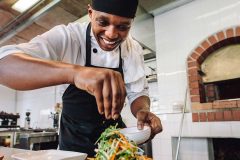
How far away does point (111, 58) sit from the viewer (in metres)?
1.42

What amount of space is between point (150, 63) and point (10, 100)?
210 inches

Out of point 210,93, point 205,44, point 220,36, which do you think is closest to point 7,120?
point 210,93

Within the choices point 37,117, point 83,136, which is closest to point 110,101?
point 83,136

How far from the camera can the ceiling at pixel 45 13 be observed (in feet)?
11.0

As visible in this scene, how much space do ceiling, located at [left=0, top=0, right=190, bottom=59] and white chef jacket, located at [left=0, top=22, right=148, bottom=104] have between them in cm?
201

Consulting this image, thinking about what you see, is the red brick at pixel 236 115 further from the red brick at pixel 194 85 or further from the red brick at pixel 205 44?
the red brick at pixel 205 44

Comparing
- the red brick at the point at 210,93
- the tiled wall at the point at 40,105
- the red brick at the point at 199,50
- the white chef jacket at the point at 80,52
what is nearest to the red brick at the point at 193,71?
the red brick at the point at 199,50

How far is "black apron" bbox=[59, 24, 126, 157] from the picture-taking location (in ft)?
4.05

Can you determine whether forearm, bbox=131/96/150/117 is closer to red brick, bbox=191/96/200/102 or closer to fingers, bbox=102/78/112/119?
fingers, bbox=102/78/112/119

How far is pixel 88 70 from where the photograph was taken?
0.62m

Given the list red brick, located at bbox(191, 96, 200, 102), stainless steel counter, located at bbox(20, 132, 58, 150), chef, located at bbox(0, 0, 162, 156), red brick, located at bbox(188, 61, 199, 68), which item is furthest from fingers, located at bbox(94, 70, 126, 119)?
stainless steel counter, located at bbox(20, 132, 58, 150)

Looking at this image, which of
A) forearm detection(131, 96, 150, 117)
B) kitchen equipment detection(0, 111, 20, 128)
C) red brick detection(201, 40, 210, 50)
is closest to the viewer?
forearm detection(131, 96, 150, 117)

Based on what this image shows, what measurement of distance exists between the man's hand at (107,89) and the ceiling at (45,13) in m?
2.83

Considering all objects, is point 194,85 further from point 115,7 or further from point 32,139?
point 32,139
